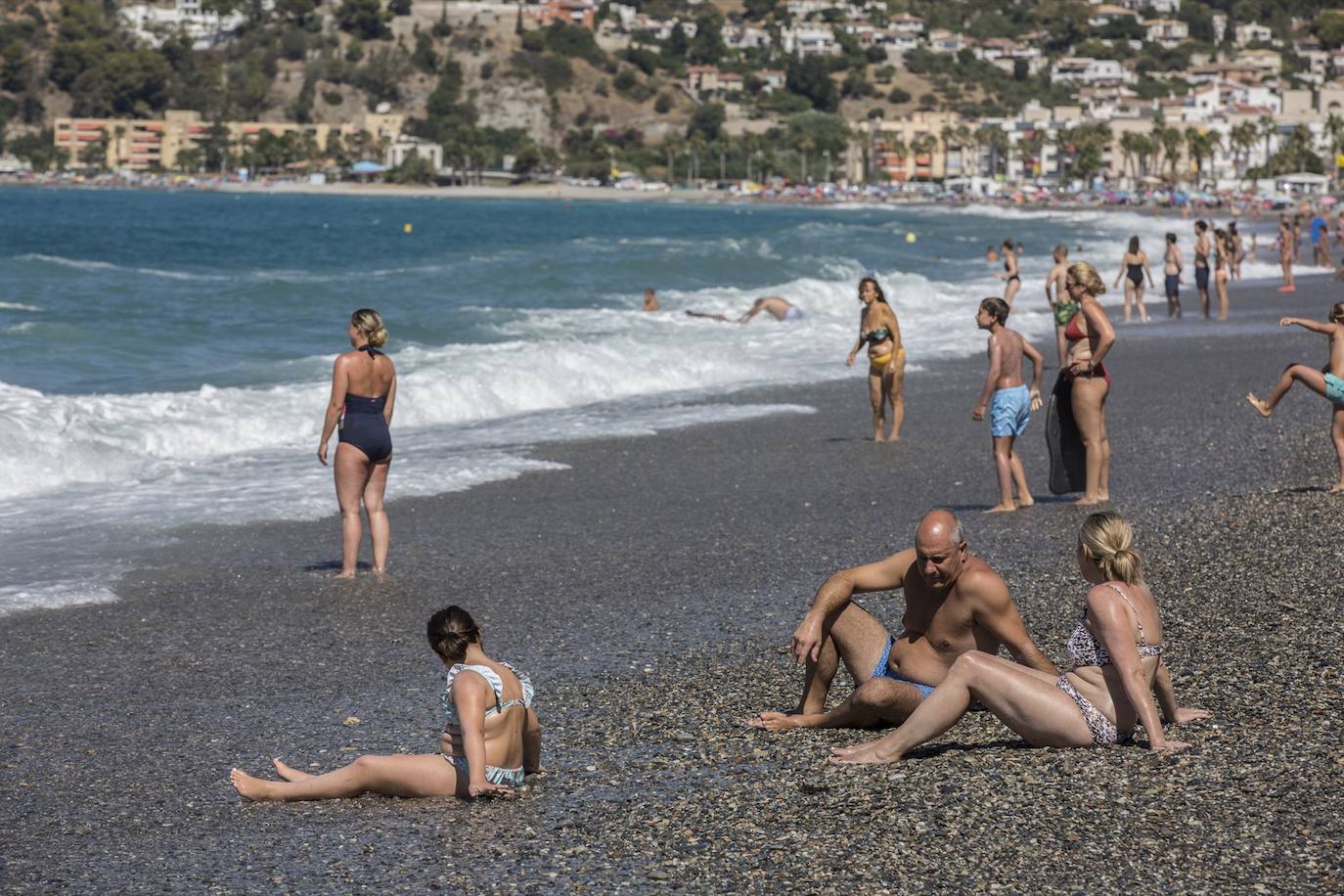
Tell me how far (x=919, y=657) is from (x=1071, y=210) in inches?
4454

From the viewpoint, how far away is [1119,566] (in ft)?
18.1

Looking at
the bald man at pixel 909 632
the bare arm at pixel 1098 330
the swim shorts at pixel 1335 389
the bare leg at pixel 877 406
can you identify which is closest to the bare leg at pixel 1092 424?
the bare arm at pixel 1098 330

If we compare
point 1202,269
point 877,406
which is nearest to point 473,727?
point 877,406

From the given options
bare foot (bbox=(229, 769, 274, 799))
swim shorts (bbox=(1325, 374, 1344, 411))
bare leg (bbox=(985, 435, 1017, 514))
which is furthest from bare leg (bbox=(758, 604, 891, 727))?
swim shorts (bbox=(1325, 374, 1344, 411))

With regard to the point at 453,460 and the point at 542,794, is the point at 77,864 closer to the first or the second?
the point at 542,794

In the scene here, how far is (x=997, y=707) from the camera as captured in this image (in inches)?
221

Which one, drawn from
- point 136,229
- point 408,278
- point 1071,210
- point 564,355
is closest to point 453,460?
point 564,355

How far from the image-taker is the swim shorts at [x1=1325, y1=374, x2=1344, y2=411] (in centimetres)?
1034

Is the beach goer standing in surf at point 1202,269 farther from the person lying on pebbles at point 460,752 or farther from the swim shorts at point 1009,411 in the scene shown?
the person lying on pebbles at point 460,752

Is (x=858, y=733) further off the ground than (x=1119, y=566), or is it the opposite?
(x=1119, y=566)

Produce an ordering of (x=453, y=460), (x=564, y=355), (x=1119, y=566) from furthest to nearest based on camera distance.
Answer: (x=564, y=355)
(x=453, y=460)
(x=1119, y=566)

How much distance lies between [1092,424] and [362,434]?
4260 millimetres

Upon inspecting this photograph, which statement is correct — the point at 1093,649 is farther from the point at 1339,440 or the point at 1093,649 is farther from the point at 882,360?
the point at 882,360

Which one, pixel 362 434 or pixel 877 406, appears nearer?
pixel 362 434
